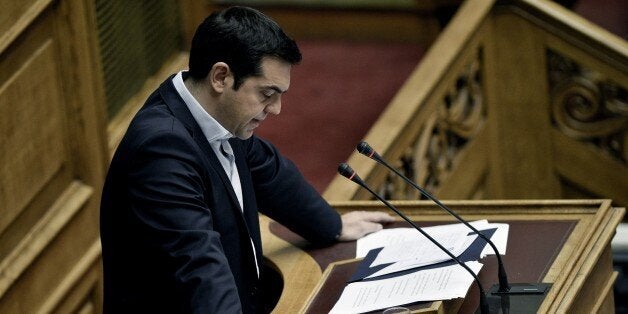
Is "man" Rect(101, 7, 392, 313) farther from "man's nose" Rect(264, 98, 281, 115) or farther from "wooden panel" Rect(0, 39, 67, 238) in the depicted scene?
"wooden panel" Rect(0, 39, 67, 238)

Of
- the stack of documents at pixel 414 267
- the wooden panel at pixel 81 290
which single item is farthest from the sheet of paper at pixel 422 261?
the wooden panel at pixel 81 290

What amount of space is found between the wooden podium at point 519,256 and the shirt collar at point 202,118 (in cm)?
41

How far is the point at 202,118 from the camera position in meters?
2.84

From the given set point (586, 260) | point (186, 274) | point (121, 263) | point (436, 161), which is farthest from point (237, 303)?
point (436, 161)

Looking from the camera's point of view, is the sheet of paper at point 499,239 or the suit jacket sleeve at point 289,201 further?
the suit jacket sleeve at point 289,201

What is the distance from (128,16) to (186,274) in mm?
2329

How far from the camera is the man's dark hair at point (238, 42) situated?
2.77m

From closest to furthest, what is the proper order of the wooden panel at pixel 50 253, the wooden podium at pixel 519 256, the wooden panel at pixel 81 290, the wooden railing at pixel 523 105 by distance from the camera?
the wooden podium at pixel 519 256, the wooden panel at pixel 50 253, the wooden panel at pixel 81 290, the wooden railing at pixel 523 105

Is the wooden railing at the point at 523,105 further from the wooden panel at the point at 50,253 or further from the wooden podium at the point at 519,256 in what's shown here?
the wooden podium at the point at 519,256

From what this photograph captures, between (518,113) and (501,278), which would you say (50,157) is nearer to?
(501,278)

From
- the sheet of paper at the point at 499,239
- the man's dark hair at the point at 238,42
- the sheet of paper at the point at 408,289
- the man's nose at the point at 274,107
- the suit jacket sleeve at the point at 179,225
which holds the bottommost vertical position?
the suit jacket sleeve at the point at 179,225

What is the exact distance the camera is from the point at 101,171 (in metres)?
4.21

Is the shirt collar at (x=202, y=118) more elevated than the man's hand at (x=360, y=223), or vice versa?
the man's hand at (x=360, y=223)

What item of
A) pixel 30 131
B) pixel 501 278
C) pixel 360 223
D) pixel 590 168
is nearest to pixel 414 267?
pixel 501 278
